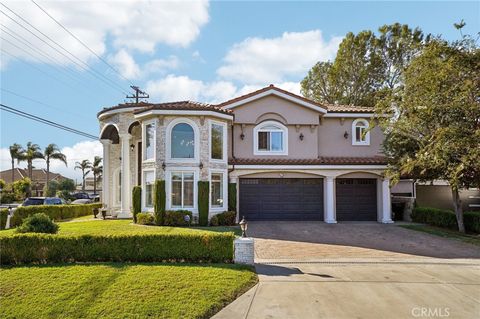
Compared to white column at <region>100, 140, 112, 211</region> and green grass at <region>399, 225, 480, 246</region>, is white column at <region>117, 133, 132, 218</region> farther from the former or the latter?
green grass at <region>399, 225, 480, 246</region>

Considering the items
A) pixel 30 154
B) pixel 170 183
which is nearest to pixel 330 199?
pixel 170 183

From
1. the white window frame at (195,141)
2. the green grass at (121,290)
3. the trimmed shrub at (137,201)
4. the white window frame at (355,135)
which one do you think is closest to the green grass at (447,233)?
the white window frame at (355,135)

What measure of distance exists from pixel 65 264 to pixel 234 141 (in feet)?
40.5

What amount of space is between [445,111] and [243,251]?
11.2 metres

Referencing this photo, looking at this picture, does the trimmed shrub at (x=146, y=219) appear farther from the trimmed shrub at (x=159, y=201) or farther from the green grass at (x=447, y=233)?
the green grass at (x=447, y=233)

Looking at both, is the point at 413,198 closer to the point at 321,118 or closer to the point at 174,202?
the point at 321,118

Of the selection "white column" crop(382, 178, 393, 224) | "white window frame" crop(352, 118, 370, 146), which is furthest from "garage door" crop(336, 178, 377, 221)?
"white window frame" crop(352, 118, 370, 146)

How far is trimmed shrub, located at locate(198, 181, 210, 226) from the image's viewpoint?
17.4 m

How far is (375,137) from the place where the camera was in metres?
21.2

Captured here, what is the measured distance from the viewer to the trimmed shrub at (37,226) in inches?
418

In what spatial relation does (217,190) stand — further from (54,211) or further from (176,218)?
(54,211)

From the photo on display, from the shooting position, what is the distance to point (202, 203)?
687 inches

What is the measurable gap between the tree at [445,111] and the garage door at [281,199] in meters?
5.17

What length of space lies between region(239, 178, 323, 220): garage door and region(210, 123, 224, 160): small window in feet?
8.85
